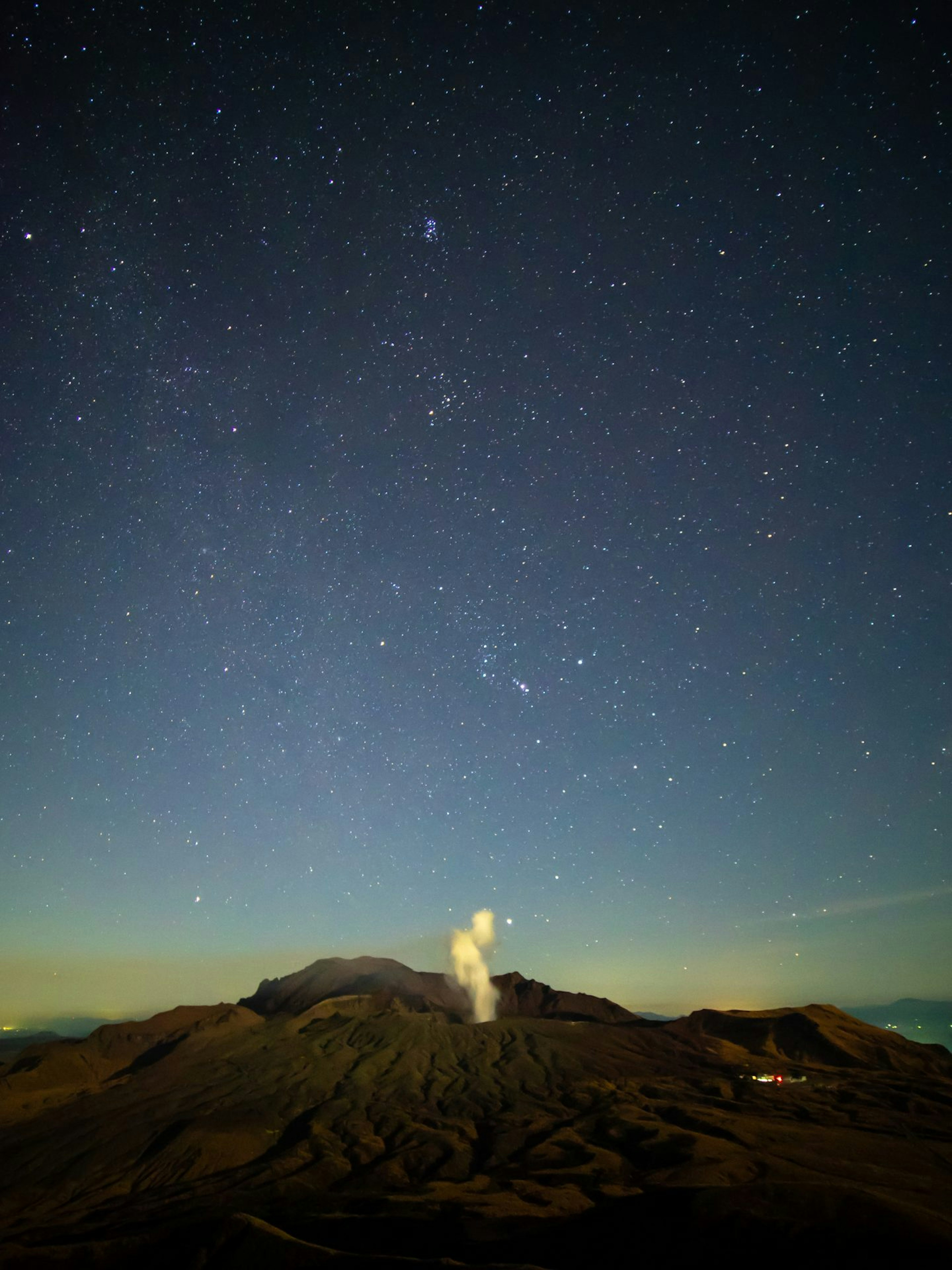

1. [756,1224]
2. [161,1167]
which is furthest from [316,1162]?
[756,1224]

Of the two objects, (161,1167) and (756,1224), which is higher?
(756,1224)

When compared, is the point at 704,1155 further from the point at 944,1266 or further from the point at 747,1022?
the point at 747,1022

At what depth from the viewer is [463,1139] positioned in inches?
2361

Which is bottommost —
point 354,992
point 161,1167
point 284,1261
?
point 161,1167

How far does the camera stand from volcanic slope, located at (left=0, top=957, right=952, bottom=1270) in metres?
27.7

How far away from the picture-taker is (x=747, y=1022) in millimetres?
115562

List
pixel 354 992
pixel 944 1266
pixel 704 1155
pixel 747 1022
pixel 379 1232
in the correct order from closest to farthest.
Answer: pixel 944 1266 → pixel 379 1232 → pixel 704 1155 → pixel 747 1022 → pixel 354 992

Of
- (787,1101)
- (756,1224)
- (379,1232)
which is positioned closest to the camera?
(756,1224)

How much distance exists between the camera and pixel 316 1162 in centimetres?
5369

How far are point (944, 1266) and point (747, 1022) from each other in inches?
4345

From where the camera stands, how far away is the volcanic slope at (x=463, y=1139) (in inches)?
1091

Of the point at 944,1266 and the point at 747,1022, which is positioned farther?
the point at 747,1022

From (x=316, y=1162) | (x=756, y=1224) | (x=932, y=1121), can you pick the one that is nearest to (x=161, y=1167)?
(x=316, y=1162)

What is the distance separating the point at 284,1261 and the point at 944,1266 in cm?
2217
